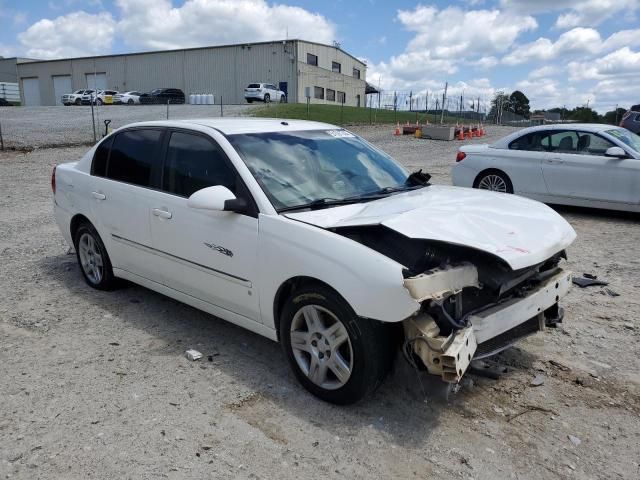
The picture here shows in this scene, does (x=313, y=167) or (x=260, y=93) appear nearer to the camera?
(x=313, y=167)

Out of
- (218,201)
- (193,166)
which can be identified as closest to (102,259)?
(193,166)

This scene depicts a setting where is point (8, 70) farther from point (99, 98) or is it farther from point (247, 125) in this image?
point (247, 125)

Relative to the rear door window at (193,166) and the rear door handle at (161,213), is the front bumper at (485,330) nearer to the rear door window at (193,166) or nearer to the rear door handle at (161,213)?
the rear door window at (193,166)

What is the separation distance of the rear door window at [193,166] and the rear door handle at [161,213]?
169mm

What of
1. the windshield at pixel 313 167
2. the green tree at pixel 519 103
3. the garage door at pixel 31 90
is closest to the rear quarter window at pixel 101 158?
the windshield at pixel 313 167

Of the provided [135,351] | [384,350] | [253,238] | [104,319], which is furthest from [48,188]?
[384,350]

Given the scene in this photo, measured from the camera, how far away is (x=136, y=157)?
4.74m

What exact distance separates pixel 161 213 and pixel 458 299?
2388mm

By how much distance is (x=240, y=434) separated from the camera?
10.0 feet

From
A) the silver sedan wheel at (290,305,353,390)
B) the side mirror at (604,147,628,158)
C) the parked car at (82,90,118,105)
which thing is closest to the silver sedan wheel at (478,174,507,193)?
the side mirror at (604,147,628,158)

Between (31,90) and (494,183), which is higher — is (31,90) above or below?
above

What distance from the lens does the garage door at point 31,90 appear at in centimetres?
6838

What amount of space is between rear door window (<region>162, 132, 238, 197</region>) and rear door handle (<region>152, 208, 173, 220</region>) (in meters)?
0.17

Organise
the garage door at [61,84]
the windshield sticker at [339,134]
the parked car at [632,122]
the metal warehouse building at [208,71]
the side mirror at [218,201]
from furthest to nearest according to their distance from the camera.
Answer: the garage door at [61,84], the metal warehouse building at [208,71], the parked car at [632,122], the windshield sticker at [339,134], the side mirror at [218,201]
